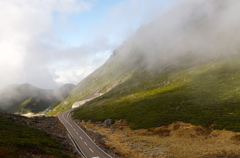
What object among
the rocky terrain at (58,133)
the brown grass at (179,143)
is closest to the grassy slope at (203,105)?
the brown grass at (179,143)

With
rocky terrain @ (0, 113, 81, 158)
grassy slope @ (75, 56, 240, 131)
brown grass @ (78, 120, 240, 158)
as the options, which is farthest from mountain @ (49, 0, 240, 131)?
rocky terrain @ (0, 113, 81, 158)

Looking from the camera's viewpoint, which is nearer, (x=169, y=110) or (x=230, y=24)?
(x=169, y=110)

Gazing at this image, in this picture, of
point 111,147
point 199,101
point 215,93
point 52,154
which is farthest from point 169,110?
point 52,154

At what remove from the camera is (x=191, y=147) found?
34.2 metres

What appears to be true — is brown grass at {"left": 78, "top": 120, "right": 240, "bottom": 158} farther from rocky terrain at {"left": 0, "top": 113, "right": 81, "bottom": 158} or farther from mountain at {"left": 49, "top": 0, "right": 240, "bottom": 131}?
rocky terrain at {"left": 0, "top": 113, "right": 81, "bottom": 158}

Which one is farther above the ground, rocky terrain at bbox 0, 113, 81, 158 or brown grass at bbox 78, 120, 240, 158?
rocky terrain at bbox 0, 113, 81, 158

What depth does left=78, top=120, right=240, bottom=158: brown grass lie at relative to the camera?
30.5m

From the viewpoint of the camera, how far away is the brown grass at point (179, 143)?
30.5 meters

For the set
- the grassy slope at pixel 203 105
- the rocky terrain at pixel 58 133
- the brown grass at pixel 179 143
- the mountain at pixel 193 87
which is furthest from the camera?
the mountain at pixel 193 87

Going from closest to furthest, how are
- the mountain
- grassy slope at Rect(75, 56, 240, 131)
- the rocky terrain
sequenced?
the rocky terrain → grassy slope at Rect(75, 56, 240, 131) → the mountain

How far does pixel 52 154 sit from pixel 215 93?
→ 71304 mm

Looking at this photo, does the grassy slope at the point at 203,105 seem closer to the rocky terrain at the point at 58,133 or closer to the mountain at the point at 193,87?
the mountain at the point at 193,87

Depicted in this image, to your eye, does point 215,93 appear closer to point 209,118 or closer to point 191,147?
point 209,118

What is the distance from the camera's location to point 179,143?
124ft
